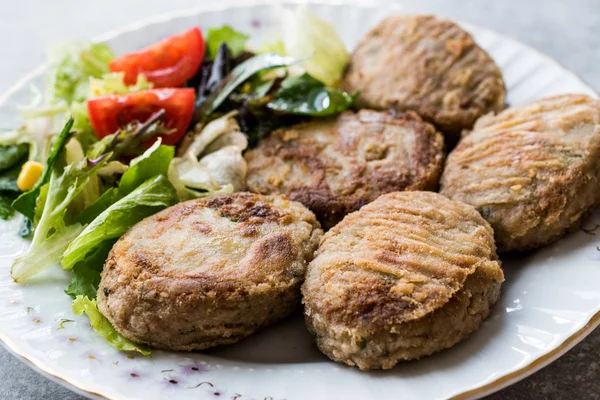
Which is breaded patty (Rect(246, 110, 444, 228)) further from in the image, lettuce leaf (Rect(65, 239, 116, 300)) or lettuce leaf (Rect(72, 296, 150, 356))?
lettuce leaf (Rect(72, 296, 150, 356))

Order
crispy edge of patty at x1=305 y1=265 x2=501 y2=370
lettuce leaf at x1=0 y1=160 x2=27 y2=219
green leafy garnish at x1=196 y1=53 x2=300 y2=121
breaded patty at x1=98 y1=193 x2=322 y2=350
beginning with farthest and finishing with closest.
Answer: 1. green leafy garnish at x1=196 y1=53 x2=300 y2=121
2. lettuce leaf at x1=0 y1=160 x2=27 y2=219
3. breaded patty at x1=98 y1=193 x2=322 y2=350
4. crispy edge of patty at x1=305 y1=265 x2=501 y2=370

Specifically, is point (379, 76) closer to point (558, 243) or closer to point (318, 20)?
point (318, 20)

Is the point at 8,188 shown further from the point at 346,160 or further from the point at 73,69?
the point at 346,160

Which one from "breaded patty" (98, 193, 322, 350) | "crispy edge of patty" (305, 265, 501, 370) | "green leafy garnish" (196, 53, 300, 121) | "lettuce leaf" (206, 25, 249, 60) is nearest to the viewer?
"crispy edge of patty" (305, 265, 501, 370)

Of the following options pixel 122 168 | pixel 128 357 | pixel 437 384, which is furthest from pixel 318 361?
pixel 122 168

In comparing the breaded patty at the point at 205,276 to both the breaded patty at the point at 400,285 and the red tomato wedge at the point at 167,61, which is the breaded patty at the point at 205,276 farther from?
Answer: the red tomato wedge at the point at 167,61

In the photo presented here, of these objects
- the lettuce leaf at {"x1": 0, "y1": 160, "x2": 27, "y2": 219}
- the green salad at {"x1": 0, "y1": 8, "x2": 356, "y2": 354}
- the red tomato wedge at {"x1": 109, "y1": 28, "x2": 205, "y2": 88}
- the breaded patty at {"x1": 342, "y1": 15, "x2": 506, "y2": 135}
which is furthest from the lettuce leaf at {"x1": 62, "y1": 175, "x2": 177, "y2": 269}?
the breaded patty at {"x1": 342, "y1": 15, "x2": 506, "y2": 135}
